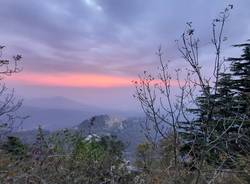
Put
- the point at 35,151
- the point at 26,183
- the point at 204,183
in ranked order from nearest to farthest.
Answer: the point at 204,183, the point at 26,183, the point at 35,151

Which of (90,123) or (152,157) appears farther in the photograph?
(90,123)

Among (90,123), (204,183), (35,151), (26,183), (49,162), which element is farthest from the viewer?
(90,123)

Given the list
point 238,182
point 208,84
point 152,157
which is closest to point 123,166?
point 152,157

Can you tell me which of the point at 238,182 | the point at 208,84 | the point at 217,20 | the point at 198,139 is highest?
the point at 217,20

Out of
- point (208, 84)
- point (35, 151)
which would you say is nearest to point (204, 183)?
point (208, 84)

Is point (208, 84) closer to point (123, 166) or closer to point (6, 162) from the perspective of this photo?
point (123, 166)

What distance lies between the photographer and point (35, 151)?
816cm

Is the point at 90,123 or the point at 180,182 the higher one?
the point at 90,123

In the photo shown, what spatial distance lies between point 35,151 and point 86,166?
0.91m

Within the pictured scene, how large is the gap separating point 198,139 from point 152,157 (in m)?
2.12

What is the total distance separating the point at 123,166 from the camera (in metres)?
8.31

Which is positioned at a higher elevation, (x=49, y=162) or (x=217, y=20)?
(x=217, y=20)

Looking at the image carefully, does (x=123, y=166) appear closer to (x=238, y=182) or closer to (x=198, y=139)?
(x=198, y=139)

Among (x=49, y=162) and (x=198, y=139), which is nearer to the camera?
(x=198, y=139)
